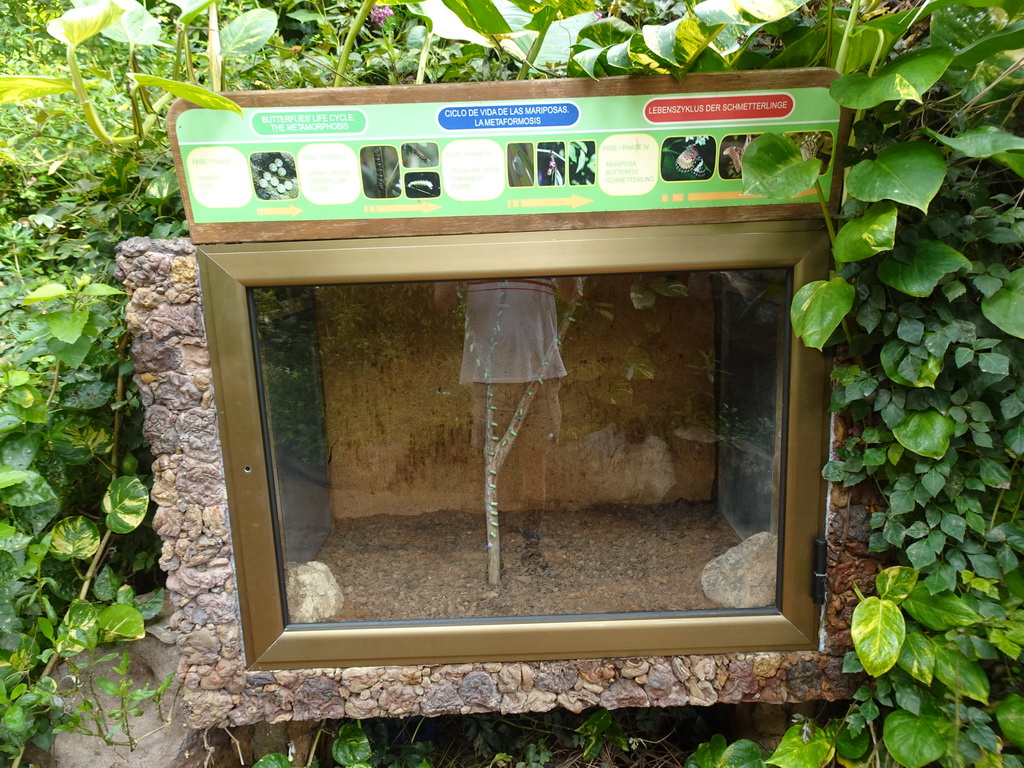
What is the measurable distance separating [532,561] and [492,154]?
757 mm

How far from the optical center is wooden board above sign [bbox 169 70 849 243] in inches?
36.4

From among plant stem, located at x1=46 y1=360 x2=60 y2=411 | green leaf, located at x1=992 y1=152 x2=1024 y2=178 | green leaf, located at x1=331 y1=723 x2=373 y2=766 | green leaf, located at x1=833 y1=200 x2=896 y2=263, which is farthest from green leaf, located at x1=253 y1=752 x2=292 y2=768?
green leaf, located at x1=992 y1=152 x2=1024 y2=178

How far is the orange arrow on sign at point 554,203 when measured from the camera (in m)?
0.96

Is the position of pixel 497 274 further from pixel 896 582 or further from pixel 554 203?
pixel 896 582

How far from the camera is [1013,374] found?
904 millimetres

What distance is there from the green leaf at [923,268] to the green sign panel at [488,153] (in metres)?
0.18

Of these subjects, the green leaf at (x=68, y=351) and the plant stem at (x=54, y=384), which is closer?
the green leaf at (x=68, y=351)

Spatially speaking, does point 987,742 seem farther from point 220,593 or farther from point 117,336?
point 117,336

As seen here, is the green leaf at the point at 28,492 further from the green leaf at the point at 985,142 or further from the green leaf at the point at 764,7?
the green leaf at the point at 985,142

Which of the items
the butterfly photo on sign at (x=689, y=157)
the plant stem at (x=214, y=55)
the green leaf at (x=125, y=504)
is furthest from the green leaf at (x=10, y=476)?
the butterfly photo on sign at (x=689, y=157)

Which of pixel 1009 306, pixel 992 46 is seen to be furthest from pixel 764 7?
pixel 1009 306

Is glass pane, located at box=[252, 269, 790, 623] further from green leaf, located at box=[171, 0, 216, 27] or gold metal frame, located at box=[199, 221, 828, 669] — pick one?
green leaf, located at box=[171, 0, 216, 27]

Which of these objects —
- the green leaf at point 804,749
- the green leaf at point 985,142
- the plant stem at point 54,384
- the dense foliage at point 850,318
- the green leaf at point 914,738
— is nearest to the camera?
the green leaf at point 985,142

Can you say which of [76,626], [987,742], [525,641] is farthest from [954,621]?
[76,626]
